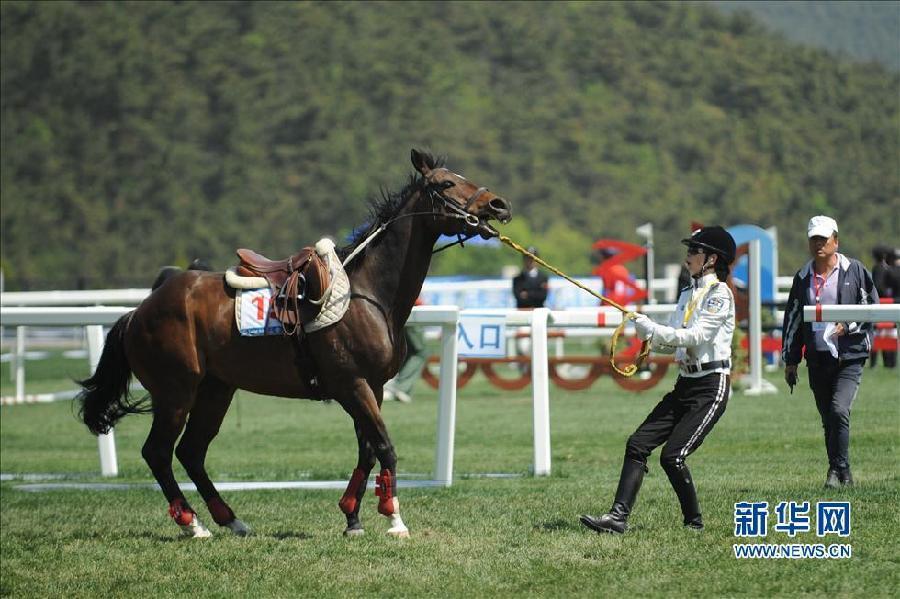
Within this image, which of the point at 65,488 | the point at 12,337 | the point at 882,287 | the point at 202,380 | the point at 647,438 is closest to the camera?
the point at 647,438

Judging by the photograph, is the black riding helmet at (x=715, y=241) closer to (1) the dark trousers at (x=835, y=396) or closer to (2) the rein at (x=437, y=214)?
(2) the rein at (x=437, y=214)

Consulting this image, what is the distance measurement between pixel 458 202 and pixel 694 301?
1.63 metres

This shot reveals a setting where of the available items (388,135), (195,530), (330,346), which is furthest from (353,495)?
(388,135)

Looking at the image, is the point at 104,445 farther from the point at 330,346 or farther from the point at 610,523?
the point at 610,523

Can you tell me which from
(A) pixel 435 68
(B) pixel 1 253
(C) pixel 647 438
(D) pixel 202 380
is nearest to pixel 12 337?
(B) pixel 1 253

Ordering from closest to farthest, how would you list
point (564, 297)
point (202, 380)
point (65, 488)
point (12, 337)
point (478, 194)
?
point (478, 194) → point (202, 380) → point (65, 488) → point (564, 297) → point (12, 337)

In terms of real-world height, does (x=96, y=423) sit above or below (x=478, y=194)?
below

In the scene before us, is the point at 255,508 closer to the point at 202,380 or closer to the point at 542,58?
the point at 202,380

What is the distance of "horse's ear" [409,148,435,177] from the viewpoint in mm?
8703

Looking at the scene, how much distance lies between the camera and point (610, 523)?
7.91 meters

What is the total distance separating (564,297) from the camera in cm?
2723

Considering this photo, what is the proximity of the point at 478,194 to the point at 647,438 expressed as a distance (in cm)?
178

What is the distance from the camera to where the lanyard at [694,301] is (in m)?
7.78

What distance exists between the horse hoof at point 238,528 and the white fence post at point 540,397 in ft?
9.65
